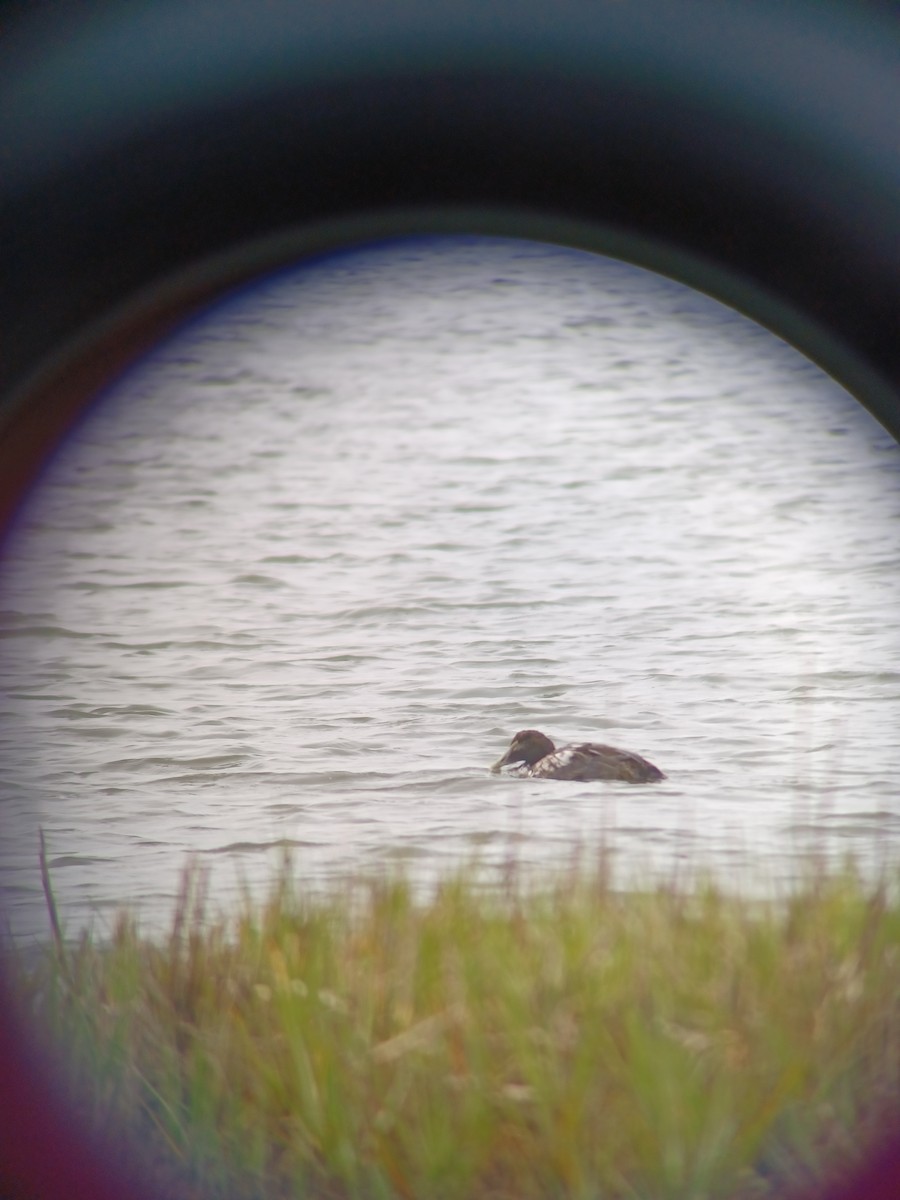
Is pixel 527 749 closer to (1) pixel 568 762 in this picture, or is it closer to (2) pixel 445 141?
(1) pixel 568 762

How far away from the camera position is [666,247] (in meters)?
0.85

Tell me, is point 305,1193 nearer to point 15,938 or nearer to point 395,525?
point 15,938

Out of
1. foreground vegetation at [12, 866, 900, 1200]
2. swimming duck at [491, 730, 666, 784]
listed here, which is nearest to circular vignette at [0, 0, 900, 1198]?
foreground vegetation at [12, 866, 900, 1200]

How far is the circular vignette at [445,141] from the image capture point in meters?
0.79

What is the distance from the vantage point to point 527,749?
4.50ft

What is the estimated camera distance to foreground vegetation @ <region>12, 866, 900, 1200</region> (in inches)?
35.8

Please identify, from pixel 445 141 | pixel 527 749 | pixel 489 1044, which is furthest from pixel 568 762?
pixel 445 141

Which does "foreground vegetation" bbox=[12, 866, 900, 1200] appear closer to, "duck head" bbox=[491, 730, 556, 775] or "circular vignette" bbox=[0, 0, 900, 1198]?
"circular vignette" bbox=[0, 0, 900, 1198]

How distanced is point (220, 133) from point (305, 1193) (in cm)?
86

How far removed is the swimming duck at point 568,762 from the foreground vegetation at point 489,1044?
262 millimetres

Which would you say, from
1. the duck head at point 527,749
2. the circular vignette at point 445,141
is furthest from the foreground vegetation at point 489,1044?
the duck head at point 527,749

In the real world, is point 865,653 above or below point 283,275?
below

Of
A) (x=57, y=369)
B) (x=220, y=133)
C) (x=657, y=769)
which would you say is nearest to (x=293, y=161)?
(x=220, y=133)

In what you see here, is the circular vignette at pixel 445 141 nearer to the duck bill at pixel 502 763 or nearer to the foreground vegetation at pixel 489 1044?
the foreground vegetation at pixel 489 1044
